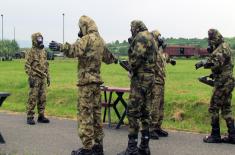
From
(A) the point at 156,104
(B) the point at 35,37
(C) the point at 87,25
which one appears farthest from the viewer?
(B) the point at 35,37

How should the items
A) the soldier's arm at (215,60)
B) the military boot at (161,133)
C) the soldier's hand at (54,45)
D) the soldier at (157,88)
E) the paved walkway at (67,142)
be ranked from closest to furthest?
1. the soldier's hand at (54,45)
2. the paved walkway at (67,142)
3. the soldier's arm at (215,60)
4. the soldier at (157,88)
5. the military boot at (161,133)

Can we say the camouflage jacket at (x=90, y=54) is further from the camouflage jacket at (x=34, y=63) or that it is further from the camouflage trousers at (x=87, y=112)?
the camouflage jacket at (x=34, y=63)

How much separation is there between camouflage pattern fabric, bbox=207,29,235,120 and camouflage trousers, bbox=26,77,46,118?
4346 mm

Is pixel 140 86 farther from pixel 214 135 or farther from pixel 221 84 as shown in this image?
pixel 214 135

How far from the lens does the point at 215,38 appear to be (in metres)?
9.82

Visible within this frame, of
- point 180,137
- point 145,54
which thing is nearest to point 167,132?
point 180,137

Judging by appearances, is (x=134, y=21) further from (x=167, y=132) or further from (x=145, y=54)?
(x=167, y=132)

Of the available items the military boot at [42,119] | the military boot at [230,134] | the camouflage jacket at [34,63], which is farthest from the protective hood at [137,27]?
the military boot at [42,119]

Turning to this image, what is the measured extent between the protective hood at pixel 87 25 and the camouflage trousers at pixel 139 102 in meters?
1.06

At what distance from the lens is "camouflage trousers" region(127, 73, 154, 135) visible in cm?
858

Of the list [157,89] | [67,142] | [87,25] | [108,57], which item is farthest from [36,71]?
[87,25]

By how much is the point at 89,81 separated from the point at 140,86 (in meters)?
0.86

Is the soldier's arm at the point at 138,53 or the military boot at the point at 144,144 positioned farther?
the military boot at the point at 144,144

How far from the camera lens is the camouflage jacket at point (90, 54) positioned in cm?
816
